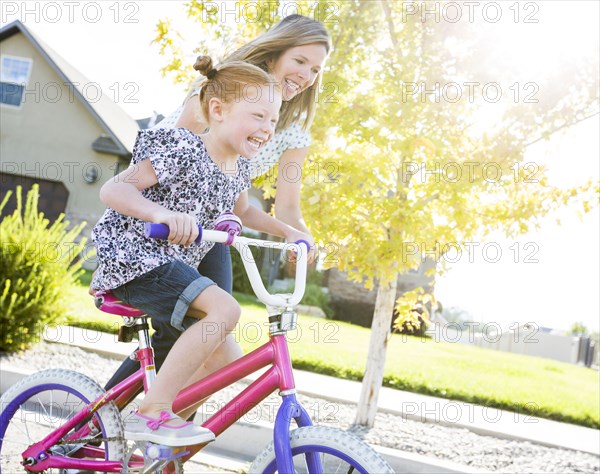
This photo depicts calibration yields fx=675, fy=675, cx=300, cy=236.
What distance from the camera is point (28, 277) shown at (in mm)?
5605

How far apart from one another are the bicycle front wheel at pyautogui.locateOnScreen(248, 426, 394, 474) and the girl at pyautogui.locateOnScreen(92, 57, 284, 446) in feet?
0.70

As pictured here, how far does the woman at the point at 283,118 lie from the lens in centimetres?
271

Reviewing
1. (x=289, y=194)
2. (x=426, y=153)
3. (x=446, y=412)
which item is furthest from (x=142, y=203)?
(x=446, y=412)

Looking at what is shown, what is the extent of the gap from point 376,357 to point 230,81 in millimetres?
3285

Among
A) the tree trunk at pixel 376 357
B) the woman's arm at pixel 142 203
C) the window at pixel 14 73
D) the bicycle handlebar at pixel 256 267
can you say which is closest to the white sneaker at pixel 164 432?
the bicycle handlebar at pixel 256 267

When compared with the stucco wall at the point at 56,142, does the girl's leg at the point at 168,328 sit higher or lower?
lower

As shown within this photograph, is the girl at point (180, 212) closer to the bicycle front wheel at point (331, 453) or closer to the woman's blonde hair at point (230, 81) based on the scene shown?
the woman's blonde hair at point (230, 81)

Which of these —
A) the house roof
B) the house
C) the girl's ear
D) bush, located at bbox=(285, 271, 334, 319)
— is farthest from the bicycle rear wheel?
the house roof

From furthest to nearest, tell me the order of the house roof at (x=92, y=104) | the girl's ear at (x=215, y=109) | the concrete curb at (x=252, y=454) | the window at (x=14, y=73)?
the window at (x=14, y=73) → the house roof at (x=92, y=104) → the concrete curb at (x=252, y=454) → the girl's ear at (x=215, y=109)

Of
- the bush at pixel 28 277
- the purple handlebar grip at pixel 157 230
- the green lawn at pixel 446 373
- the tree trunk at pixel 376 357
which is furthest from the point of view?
the green lawn at pixel 446 373

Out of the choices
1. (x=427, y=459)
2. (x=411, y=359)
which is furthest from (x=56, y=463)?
(x=411, y=359)

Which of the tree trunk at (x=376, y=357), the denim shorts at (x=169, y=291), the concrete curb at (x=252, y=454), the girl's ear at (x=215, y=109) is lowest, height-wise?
the concrete curb at (x=252, y=454)

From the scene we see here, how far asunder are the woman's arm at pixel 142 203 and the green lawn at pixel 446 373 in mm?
4214

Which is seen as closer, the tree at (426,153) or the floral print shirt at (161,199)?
the floral print shirt at (161,199)
